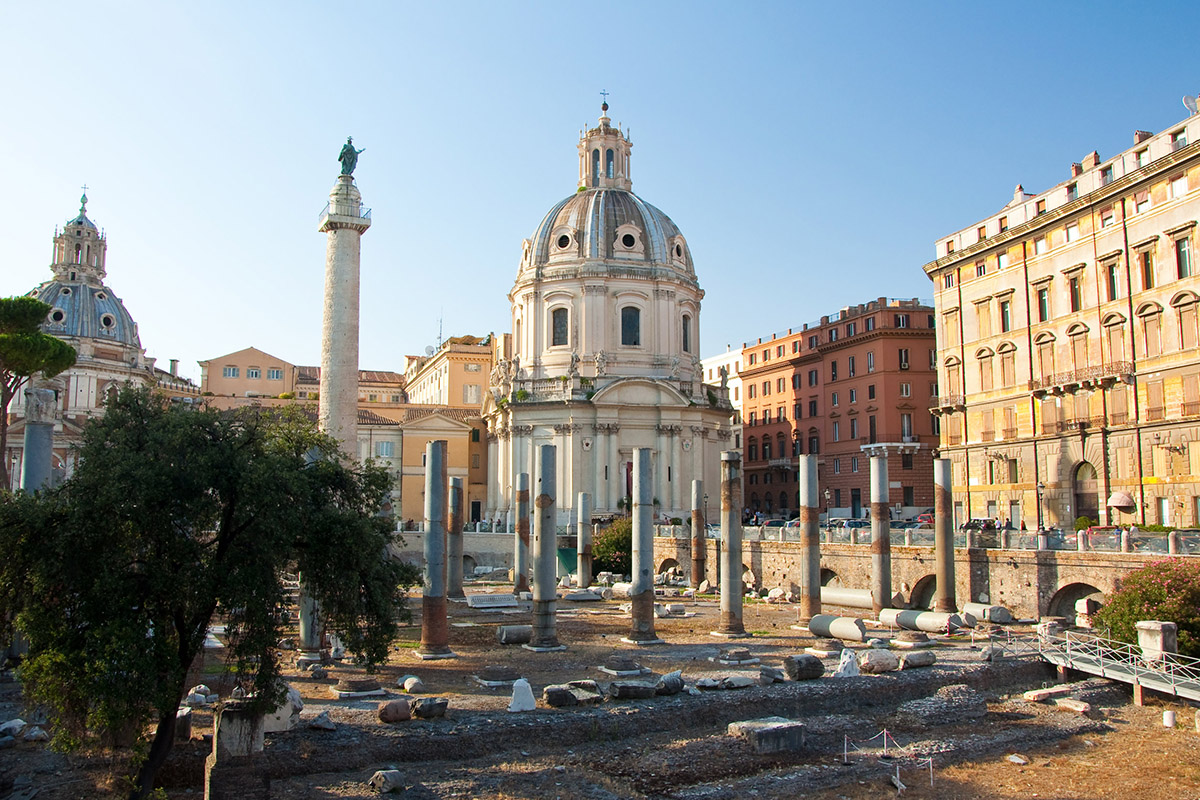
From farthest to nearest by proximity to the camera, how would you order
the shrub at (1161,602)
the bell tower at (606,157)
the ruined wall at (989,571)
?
1. the bell tower at (606,157)
2. the ruined wall at (989,571)
3. the shrub at (1161,602)

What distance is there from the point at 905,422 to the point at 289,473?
157 ft

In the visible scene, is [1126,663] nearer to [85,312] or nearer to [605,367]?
[605,367]

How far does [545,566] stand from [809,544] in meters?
8.81

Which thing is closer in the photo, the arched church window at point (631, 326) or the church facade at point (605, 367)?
the church facade at point (605, 367)

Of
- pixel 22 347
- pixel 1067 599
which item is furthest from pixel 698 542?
pixel 22 347

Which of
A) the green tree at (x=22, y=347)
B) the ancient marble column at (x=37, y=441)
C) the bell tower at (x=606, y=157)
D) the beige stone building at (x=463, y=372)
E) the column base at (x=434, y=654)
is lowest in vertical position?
the column base at (x=434, y=654)

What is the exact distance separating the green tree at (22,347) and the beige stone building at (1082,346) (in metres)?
36.3

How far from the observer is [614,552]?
45281 millimetres

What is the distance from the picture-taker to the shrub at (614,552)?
44938mm

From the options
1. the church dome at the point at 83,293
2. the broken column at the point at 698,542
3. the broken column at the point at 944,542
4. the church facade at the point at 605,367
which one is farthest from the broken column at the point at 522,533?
the church dome at the point at 83,293

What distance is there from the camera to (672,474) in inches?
2253

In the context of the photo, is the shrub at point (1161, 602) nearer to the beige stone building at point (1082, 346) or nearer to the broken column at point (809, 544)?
the broken column at point (809, 544)

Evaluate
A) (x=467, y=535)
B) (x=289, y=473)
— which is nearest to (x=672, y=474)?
(x=467, y=535)

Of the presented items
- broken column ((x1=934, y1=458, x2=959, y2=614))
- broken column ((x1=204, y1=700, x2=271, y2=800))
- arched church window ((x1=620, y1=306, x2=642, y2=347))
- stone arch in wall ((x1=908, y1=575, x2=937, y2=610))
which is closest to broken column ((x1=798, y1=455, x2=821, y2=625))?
broken column ((x1=934, y1=458, x2=959, y2=614))
